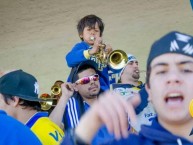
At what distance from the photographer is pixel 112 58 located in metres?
5.46

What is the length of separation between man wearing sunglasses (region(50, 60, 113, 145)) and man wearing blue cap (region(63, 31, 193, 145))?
2403 mm

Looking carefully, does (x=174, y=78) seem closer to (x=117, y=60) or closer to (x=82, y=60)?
(x=82, y=60)

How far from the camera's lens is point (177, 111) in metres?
1.71

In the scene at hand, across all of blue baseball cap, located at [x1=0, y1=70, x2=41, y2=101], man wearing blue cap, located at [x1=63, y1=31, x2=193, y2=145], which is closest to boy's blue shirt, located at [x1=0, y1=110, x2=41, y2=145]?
blue baseball cap, located at [x1=0, y1=70, x2=41, y2=101]

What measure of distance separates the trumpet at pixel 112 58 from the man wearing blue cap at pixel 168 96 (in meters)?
3.19

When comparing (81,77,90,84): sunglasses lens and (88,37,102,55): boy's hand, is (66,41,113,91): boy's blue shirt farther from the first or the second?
(81,77,90,84): sunglasses lens

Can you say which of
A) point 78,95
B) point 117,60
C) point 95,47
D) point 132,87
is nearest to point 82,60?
point 95,47

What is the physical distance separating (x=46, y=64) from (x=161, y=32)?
1.96m

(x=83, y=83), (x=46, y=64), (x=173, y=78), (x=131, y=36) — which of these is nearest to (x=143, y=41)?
(x=131, y=36)

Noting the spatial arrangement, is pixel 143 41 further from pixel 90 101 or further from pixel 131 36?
pixel 90 101

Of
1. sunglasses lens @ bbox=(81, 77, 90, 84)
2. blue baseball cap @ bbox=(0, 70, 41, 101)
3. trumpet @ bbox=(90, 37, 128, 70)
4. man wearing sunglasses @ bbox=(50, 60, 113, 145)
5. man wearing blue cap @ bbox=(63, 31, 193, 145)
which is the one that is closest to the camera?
man wearing blue cap @ bbox=(63, 31, 193, 145)

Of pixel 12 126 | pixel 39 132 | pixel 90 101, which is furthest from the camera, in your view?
pixel 90 101

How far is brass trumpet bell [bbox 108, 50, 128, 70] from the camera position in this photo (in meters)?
5.22

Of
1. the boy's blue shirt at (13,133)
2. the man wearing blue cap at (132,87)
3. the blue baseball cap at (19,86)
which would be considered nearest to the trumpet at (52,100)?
the man wearing blue cap at (132,87)
